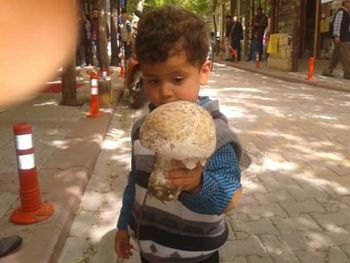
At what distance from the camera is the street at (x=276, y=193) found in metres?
3.49

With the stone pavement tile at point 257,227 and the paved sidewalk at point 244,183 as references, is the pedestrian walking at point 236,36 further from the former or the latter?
the stone pavement tile at point 257,227

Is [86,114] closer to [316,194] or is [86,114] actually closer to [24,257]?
[316,194]

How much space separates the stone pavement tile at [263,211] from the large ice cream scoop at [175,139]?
2845 mm

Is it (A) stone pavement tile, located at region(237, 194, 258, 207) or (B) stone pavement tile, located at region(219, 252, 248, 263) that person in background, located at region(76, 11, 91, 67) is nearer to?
(A) stone pavement tile, located at region(237, 194, 258, 207)

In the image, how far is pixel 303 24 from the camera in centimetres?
2227

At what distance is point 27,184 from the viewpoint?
3650 mm

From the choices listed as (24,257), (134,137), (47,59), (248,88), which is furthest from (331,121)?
(47,59)

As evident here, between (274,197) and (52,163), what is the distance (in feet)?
7.46

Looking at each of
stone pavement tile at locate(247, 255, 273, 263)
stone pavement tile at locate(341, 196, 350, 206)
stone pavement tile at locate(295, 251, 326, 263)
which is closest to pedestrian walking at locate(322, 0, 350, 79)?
stone pavement tile at locate(341, 196, 350, 206)

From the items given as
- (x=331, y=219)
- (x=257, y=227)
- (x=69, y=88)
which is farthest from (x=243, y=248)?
(x=69, y=88)

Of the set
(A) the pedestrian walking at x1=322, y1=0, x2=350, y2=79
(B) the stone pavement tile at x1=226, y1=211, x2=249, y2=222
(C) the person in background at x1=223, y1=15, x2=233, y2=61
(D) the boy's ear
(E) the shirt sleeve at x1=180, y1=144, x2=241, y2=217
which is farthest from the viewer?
(C) the person in background at x1=223, y1=15, x2=233, y2=61

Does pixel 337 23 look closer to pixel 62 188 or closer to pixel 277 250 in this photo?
pixel 62 188

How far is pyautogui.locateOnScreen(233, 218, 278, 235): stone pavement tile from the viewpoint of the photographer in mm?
3762

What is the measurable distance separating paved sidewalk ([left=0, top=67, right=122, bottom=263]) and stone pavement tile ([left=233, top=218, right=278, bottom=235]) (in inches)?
52.4
